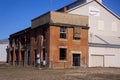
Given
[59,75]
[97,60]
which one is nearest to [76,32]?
[97,60]

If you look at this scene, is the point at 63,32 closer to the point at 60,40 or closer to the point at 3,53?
the point at 60,40

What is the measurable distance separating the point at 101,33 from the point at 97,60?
19.8 feet

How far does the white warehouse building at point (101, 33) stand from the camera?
4725cm

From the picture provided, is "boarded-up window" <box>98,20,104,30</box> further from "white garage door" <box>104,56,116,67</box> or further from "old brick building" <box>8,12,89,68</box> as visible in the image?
"white garage door" <box>104,56,116,67</box>

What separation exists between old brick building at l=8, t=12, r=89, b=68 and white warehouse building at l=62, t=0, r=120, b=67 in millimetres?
A: 2145

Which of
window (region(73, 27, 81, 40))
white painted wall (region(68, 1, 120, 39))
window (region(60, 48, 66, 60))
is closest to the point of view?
window (region(60, 48, 66, 60))

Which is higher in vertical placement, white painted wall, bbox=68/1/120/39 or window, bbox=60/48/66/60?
white painted wall, bbox=68/1/120/39

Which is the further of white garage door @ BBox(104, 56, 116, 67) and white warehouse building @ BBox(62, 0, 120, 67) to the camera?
white garage door @ BBox(104, 56, 116, 67)

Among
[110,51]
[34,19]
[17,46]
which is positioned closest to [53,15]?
[34,19]

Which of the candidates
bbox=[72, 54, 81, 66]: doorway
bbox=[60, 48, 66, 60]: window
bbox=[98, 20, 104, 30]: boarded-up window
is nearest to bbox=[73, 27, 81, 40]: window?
bbox=[72, 54, 81, 66]: doorway

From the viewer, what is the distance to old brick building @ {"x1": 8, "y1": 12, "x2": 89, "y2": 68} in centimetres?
4347

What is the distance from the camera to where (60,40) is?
1735 inches

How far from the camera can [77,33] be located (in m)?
45.3

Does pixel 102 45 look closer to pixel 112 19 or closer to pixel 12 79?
pixel 112 19
